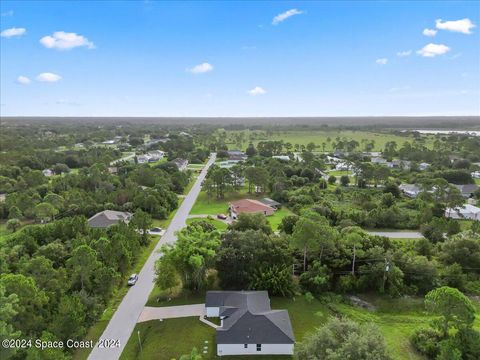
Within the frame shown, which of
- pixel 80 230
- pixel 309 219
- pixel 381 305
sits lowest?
pixel 381 305

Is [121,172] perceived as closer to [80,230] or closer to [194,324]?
[80,230]

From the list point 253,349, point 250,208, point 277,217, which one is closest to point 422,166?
point 277,217

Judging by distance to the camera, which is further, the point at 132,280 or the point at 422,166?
the point at 422,166

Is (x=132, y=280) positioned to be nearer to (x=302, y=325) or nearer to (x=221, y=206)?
(x=302, y=325)

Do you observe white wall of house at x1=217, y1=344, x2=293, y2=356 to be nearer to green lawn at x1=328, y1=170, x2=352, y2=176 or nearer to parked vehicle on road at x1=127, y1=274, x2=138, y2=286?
parked vehicle on road at x1=127, y1=274, x2=138, y2=286

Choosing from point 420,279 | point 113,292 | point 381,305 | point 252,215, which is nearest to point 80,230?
point 113,292

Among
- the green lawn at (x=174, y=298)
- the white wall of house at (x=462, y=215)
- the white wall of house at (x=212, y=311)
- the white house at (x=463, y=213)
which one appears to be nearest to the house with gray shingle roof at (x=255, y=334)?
the white wall of house at (x=212, y=311)
